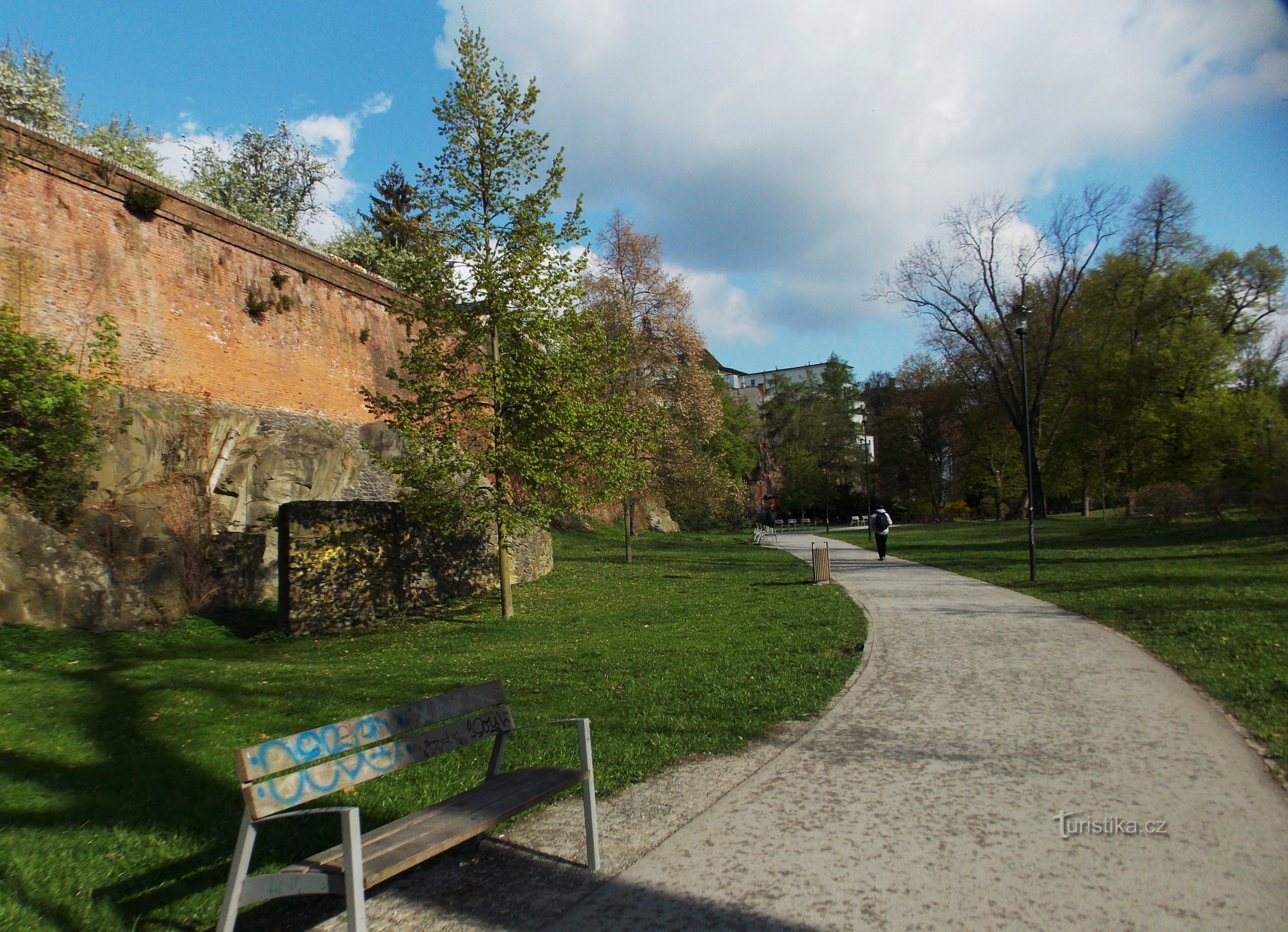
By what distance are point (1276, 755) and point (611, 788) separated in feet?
14.0

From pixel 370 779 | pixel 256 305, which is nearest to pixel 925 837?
pixel 370 779

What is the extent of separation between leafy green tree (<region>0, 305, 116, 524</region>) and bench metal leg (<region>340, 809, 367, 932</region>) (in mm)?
10390

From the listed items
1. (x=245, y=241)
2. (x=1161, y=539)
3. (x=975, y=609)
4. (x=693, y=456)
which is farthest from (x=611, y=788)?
(x=1161, y=539)

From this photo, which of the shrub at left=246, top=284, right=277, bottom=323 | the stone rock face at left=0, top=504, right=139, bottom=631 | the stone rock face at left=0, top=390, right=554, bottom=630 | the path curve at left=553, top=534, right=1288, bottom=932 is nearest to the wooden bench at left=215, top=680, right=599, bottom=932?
the path curve at left=553, top=534, right=1288, bottom=932

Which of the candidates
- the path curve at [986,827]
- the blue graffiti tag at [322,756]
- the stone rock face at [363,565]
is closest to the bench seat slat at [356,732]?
the blue graffiti tag at [322,756]

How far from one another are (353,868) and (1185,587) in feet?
49.0

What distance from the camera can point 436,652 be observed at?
10.5 meters

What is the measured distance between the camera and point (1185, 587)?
13.7m

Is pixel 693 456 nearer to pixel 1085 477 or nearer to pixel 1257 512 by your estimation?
pixel 1257 512

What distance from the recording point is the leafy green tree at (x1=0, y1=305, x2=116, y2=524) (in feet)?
35.2

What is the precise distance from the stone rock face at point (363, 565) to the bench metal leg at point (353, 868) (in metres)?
10.1

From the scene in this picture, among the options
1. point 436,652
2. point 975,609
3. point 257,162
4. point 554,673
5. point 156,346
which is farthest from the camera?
point 257,162

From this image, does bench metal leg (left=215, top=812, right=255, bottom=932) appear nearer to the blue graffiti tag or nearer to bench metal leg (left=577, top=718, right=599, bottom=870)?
the blue graffiti tag

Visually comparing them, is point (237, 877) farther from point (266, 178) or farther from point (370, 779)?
point (266, 178)
